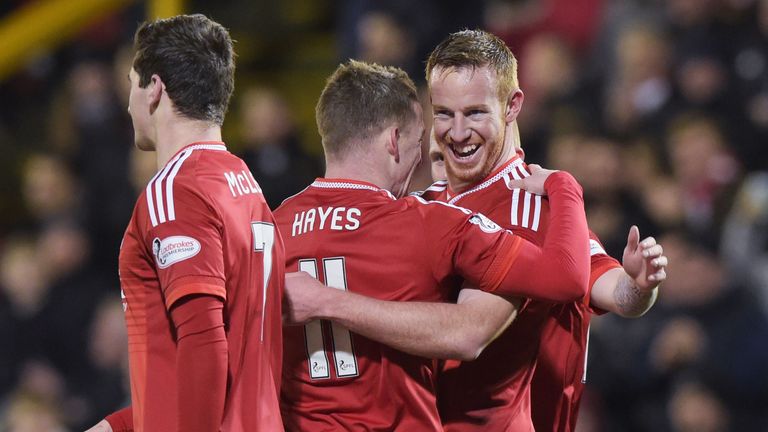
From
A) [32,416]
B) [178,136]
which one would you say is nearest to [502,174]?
[178,136]

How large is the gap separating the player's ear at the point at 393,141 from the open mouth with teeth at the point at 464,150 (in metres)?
0.22

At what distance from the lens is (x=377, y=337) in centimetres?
298

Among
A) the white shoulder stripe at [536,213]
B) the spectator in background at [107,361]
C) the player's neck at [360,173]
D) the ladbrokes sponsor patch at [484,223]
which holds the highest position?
the player's neck at [360,173]

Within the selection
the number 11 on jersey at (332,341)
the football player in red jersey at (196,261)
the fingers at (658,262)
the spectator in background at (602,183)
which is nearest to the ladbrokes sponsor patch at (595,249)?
the fingers at (658,262)

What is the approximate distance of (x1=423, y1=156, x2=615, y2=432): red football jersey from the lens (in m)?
3.21

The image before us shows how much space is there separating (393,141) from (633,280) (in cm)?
77

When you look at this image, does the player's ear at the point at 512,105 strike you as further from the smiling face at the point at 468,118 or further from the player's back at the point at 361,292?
the player's back at the point at 361,292

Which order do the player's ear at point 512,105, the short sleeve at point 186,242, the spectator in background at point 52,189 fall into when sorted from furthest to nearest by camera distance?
the spectator in background at point 52,189, the player's ear at point 512,105, the short sleeve at point 186,242

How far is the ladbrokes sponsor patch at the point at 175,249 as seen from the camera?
2.70 metres

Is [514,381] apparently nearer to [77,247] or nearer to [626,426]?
[626,426]

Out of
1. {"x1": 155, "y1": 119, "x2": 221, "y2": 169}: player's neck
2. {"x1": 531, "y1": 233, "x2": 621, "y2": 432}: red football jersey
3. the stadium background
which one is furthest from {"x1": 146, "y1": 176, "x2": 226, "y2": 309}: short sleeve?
the stadium background

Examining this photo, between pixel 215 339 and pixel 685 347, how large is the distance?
3.92 meters

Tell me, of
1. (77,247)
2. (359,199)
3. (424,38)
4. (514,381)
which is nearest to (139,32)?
(359,199)

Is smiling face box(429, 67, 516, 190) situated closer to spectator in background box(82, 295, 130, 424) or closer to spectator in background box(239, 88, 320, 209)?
spectator in background box(239, 88, 320, 209)
